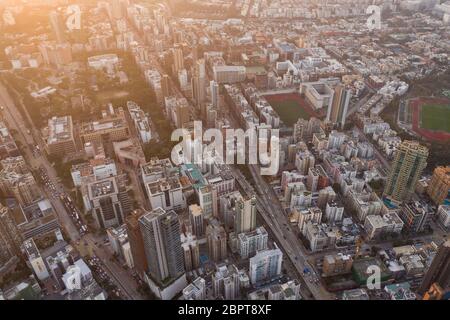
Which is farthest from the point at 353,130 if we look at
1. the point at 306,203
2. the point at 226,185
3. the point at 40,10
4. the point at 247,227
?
the point at 40,10

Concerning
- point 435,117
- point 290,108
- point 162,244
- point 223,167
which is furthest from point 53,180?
point 435,117

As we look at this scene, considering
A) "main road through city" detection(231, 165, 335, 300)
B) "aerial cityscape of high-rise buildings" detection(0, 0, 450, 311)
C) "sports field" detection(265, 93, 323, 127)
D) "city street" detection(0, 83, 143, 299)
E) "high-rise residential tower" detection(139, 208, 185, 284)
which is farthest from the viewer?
"sports field" detection(265, 93, 323, 127)

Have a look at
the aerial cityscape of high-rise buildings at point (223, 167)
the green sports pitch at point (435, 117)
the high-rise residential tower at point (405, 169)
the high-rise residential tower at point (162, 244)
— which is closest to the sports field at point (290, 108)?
the aerial cityscape of high-rise buildings at point (223, 167)

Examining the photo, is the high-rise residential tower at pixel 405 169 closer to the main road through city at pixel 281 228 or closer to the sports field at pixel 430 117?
the main road through city at pixel 281 228

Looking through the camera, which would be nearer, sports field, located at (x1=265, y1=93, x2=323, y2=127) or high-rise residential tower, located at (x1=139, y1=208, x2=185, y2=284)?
high-rise residential tower, located at (x1=139, y1=208, x2=185, y2=284)

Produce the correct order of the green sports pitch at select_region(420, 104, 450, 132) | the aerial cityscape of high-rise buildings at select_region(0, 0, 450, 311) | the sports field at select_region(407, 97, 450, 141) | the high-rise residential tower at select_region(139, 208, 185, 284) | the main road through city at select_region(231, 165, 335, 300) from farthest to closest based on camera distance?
the green sports pitch at select_region(420, 104, 450, 132), the sports field at select_region(407, 97, 450, 141), the main road through city at select_region(231, 165, 335, 300), the aerial cityscape of high-rise buildings at select_region(0, 0, 450, 311), the high-rise residential tower at select_region(139, 208, 185, 284)

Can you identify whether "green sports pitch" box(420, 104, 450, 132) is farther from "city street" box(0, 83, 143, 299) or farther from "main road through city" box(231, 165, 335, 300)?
"city street" box(0, 83, 143, 299)

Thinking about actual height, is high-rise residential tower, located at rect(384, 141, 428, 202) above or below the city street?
above

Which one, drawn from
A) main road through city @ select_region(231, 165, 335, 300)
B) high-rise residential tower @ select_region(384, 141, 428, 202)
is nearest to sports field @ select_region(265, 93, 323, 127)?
main road through city @ select_region(231, 165, 335, 300)
